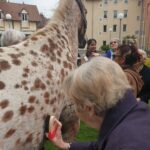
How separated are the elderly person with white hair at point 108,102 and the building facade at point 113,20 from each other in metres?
61.8

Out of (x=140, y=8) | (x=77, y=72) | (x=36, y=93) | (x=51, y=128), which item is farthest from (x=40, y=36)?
(x=140, y=8)

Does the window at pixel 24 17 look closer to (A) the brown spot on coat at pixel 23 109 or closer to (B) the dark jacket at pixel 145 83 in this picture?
(B) the dark jacket at pixel 145 83

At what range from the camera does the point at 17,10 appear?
43.6m

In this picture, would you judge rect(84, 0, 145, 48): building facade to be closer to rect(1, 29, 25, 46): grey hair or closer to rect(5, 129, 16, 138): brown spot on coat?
rect(1, 29, 25, 46): grey hair

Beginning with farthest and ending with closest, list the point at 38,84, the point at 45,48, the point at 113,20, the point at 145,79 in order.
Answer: the point at 113,20 < the point at 145,79 < the point at 45,48 < the point at 38,84

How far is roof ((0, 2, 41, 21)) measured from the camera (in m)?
41.8

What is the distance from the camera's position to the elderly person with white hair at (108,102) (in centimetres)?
171

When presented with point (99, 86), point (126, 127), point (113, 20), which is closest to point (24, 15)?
point (113, 20)

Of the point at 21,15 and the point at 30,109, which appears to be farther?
the point at 21,15

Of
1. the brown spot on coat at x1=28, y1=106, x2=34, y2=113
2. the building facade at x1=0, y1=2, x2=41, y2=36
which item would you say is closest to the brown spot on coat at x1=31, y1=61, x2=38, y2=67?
the brown spot on coat at x1=28, y1=106, x2=34, y2=113

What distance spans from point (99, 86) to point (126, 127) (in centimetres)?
26

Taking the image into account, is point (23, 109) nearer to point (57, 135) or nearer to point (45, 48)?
point (57, 135)

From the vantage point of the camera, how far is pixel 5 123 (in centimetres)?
251

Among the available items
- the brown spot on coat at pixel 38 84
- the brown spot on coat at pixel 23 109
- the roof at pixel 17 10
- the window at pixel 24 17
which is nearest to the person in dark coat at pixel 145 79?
the brown spot on coat at pixel 38 84
